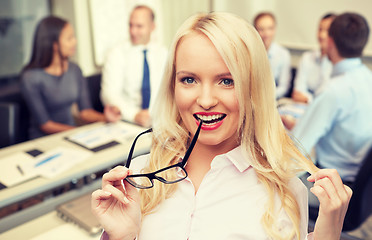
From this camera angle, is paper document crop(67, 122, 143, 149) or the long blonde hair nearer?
the long blonde hair

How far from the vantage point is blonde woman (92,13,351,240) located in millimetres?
Result: 931

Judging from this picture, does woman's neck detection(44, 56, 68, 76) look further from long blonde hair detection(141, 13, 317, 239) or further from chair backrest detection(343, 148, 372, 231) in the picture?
chair backrest detection(343, 148, 372, 231)

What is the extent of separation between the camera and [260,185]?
1.07 meters

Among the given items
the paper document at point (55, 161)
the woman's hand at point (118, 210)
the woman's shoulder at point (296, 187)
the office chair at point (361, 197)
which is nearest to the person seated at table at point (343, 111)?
the office chair at point (361, 197)

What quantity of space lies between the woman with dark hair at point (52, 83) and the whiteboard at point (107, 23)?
1210mm

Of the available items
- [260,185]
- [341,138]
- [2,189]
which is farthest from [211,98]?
[341,138]

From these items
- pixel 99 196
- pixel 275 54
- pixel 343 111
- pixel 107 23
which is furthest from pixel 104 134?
pixel 275 54

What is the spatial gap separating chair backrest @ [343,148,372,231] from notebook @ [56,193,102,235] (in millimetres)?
1214

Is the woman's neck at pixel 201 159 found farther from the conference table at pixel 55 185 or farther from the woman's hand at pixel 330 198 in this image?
the conference table at pixel 55 185

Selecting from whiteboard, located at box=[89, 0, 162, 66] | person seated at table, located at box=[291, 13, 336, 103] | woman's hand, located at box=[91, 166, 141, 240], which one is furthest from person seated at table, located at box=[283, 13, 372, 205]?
whiteboard, located at box=[89, 0, 162, 66]

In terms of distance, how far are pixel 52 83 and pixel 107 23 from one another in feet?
5.08

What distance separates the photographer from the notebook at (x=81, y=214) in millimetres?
1540

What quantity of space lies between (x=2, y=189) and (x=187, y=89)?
3.92 ft

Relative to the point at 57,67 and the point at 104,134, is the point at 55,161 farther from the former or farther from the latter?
the point at 57,67
